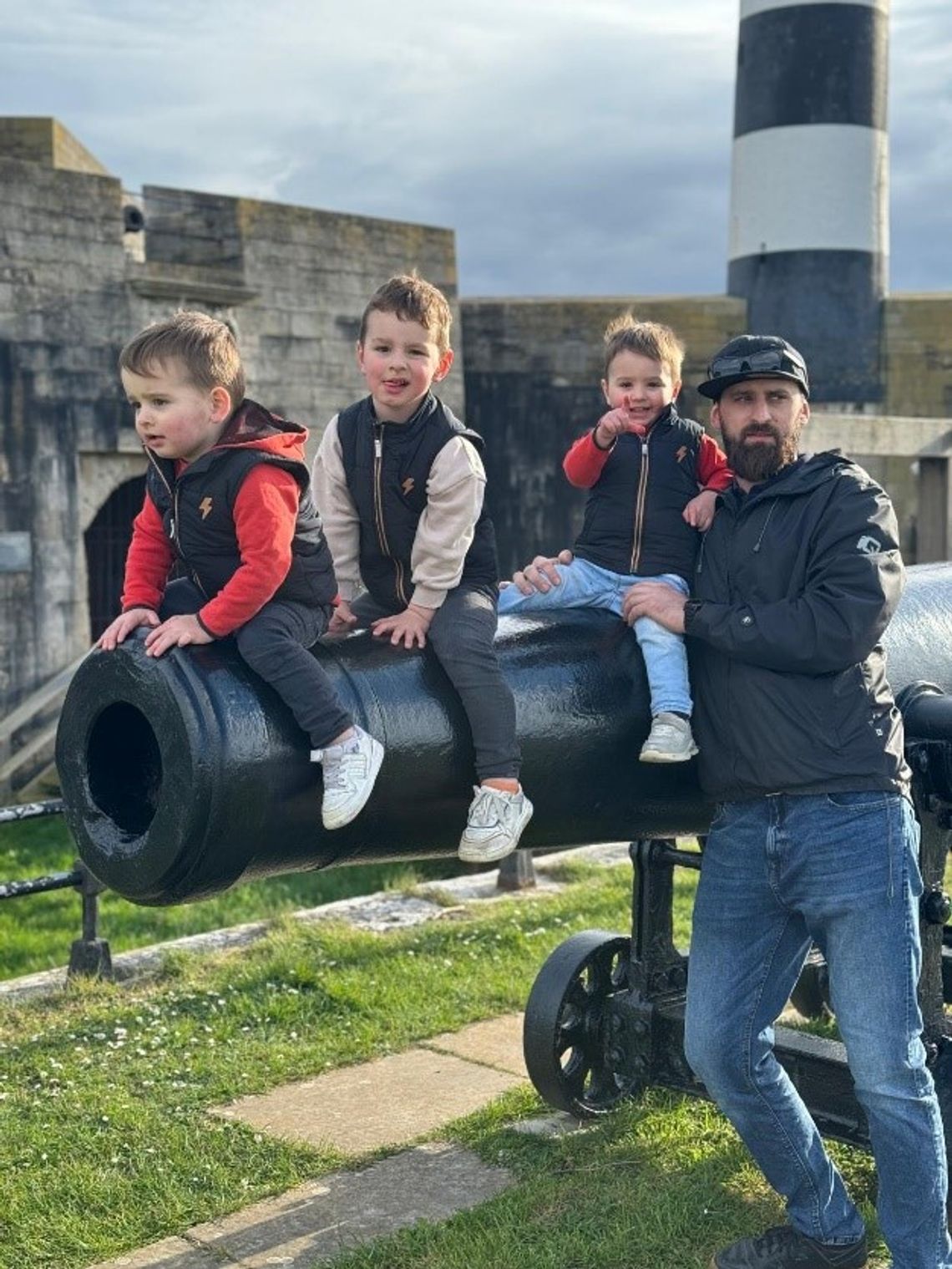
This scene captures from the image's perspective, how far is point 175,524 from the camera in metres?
2.82

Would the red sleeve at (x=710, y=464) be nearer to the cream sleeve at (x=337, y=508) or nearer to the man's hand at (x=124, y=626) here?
the cream sleeve at (x=337, y=508)

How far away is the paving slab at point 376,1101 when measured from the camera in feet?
13.8

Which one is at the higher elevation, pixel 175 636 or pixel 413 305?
pixel 413 305

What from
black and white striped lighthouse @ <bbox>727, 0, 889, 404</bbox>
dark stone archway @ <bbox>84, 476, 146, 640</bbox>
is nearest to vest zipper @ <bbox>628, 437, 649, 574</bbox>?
dark stone archway @ <bbox>84, 476, 146, 640</bbox>

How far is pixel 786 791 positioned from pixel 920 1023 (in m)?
0.48

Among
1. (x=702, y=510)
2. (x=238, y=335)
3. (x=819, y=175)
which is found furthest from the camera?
(x=819, y=175)

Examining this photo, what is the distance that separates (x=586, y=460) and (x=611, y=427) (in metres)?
0.10

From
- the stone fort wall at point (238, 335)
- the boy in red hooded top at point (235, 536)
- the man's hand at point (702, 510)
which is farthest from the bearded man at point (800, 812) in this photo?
the stone fort wall at point (238, 335)

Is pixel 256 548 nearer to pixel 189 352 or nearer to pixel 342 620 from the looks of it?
pixel 189 352

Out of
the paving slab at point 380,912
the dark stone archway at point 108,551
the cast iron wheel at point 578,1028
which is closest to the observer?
the cast iron wheel at point 578,1028

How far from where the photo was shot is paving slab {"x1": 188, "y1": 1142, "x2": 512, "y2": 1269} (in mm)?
3516

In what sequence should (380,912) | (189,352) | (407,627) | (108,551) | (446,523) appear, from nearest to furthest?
1. (189,352)
2. (407,627)
3. (446,523)
4. (380,912)
5. (108,551)

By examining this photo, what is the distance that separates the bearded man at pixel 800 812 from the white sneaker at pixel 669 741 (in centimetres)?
6

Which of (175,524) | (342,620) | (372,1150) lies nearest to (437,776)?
(342,620)
